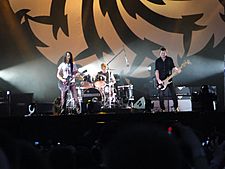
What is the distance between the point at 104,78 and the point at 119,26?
1573mm

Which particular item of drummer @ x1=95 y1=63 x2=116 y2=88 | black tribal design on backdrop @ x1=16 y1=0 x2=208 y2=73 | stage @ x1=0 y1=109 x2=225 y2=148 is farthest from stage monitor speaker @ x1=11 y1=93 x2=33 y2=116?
stage @ x1=0 y1=109 x2=225 y2=148

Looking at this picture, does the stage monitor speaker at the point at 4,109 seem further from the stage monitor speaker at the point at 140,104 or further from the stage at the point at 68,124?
the stage at the point at 68,124

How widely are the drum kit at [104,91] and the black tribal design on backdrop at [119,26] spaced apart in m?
0.70

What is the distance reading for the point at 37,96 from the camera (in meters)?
11.4

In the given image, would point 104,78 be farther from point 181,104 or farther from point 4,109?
point 4,109

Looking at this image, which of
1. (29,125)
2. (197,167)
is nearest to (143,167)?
(197,167)

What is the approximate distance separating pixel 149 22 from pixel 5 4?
3929 millimetres

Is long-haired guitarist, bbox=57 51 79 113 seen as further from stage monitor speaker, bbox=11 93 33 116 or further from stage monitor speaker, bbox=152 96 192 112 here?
stage monitor speaker, bbox=152 96 192 112

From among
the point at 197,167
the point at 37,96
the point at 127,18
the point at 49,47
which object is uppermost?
the point at 127,18

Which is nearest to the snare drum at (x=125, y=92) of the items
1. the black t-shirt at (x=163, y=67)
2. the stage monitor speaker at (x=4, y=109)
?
the black t-shirt at (x=163, y=67)

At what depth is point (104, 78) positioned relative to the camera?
36.2 ft

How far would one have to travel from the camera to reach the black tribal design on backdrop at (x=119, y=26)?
11.5 metres

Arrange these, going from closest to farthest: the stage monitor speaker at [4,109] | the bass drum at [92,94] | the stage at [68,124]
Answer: the stage at [68,124] → the stage monitor speaker at [4,109] → the bass drum at [92,94]

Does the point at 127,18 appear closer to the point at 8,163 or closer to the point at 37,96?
the point at 37,96
